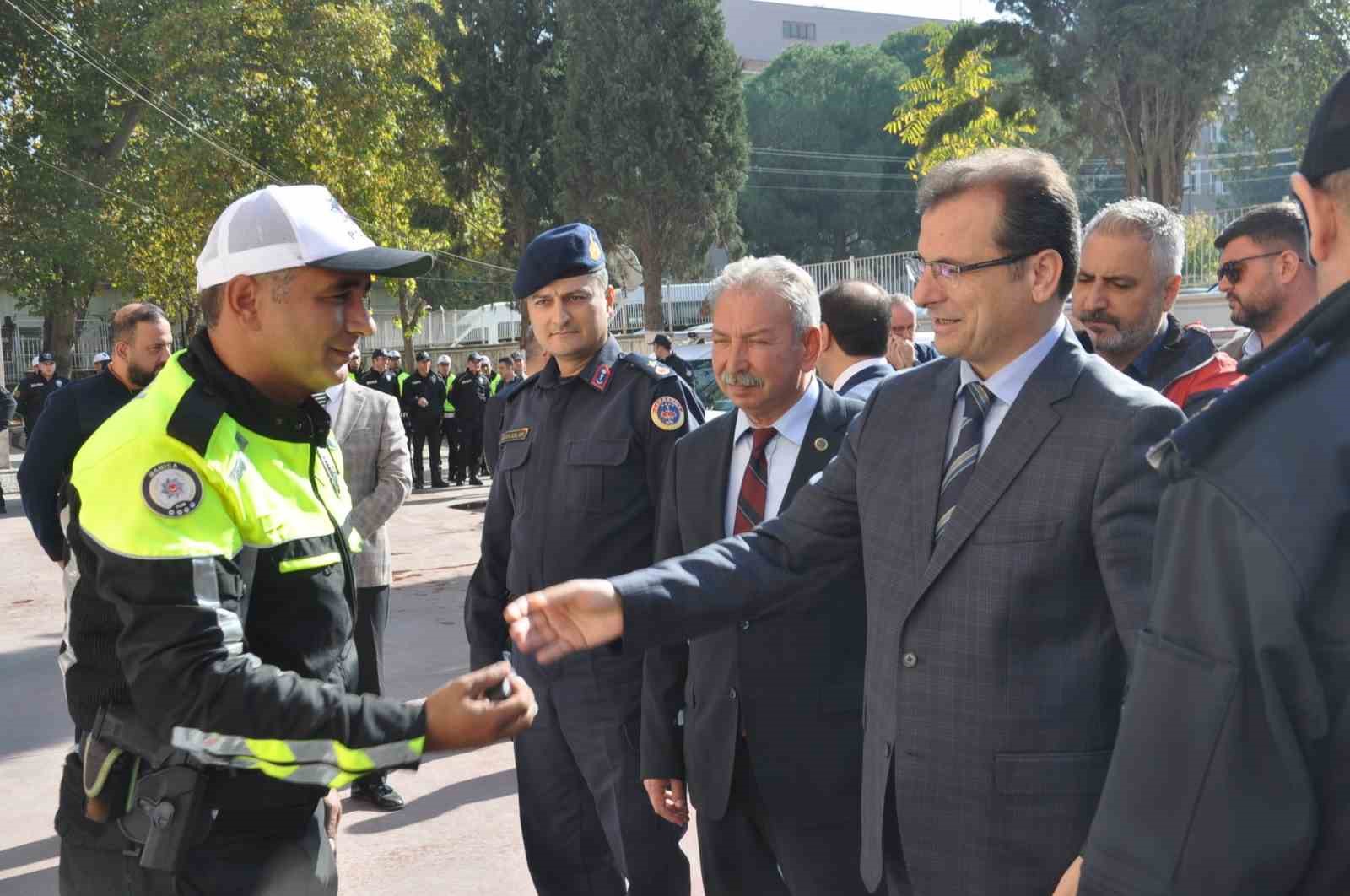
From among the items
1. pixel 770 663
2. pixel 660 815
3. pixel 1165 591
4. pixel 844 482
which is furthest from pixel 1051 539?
pixel 660 815

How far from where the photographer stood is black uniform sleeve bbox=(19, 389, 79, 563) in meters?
5.29

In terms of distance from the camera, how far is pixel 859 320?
4648mm

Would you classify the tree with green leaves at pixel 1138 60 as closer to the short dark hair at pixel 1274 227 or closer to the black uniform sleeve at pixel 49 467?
the short dark hair at pixel 1274 227

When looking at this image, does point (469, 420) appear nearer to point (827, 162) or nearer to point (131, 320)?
point (131, 320)

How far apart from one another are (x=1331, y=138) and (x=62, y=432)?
5.19 m

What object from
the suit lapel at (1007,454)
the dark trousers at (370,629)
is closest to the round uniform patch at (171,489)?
the suit lapel at (1007,454)

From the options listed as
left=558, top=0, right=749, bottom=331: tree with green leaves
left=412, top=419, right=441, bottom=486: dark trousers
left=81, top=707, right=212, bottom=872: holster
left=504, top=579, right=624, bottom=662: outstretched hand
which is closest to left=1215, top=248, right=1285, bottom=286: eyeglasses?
left=504, top=579, right=624, bottom=662: outstretched hand

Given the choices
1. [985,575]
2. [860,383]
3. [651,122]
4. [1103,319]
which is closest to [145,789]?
[985,575]

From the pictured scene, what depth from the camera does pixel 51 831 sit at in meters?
5.19

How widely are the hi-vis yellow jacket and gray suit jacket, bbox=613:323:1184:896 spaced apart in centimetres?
59

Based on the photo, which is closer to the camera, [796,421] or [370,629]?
[796,421]

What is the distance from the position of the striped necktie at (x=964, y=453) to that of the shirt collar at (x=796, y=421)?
0.93m

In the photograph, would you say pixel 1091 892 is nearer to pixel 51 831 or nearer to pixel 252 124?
pixel 51 831

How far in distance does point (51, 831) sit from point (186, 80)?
21.8 metres
